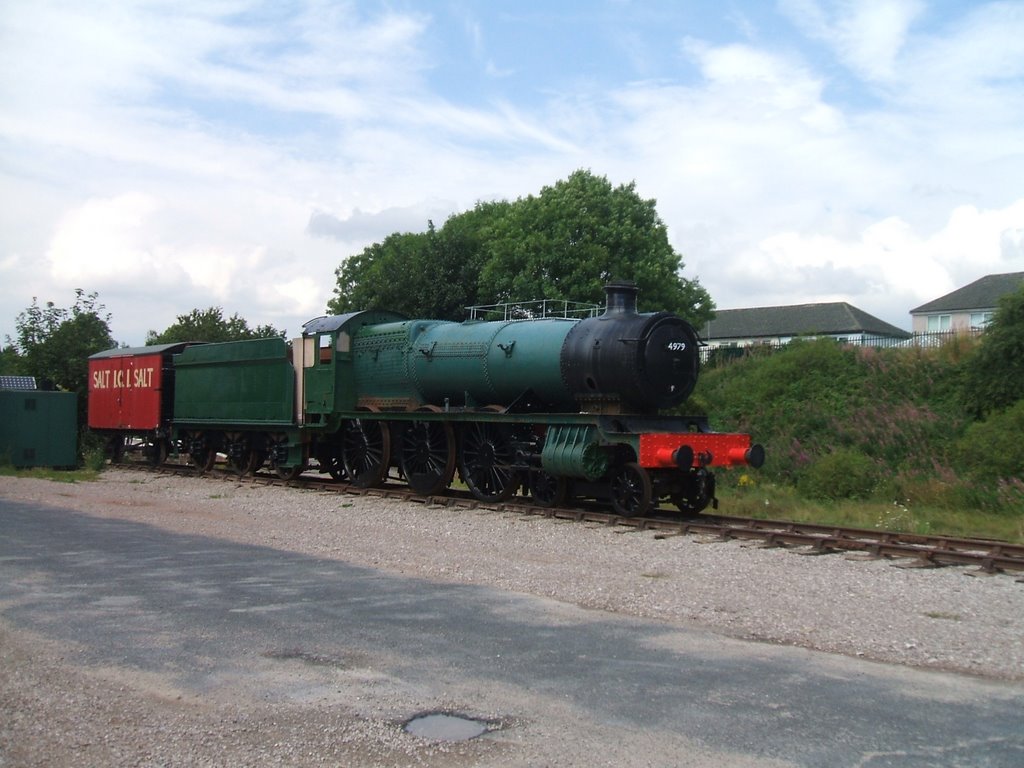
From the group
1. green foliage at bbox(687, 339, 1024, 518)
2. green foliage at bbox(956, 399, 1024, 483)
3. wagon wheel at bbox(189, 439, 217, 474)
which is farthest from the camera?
wagon wheel at bbox(189, 439, 217, 474)

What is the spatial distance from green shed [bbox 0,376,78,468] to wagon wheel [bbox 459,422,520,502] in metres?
12.7

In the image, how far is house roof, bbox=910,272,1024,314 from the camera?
56.8 meters

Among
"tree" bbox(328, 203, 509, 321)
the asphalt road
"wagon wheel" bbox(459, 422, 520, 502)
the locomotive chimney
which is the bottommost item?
the asphalt road

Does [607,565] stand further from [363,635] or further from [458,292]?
[458,292]

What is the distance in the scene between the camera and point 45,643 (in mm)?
6977

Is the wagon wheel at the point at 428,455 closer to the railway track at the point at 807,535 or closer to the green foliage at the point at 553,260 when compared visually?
the railway track at the point at 807,535

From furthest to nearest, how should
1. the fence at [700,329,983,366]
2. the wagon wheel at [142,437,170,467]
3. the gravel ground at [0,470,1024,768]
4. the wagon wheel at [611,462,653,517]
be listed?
the wagon wheel at [142,437,170,467], the fence at [700,329,983,366], the wagon wheel at [611,462,653,517], the gravel ground at [0,470,1024,768]

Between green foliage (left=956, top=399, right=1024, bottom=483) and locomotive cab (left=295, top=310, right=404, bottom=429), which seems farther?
locomotive cab (left=295, top=310, right=404, bottom=429)

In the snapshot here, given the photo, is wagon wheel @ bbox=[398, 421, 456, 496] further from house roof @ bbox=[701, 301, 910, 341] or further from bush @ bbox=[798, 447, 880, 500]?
house roof @ bbox=[701, 301, 910, 341]

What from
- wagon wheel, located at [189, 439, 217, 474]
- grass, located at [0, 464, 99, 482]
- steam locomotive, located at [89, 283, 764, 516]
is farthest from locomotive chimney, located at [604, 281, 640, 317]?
grass, located at [0, 464, 99, 482]

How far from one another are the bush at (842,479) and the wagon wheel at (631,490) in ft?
18.1

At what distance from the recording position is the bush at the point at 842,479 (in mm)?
18250

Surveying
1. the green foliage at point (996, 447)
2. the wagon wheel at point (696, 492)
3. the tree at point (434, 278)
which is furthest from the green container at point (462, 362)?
the tree at point (434, 278)

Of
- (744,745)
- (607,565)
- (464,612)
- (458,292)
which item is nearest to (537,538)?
(607,565)
